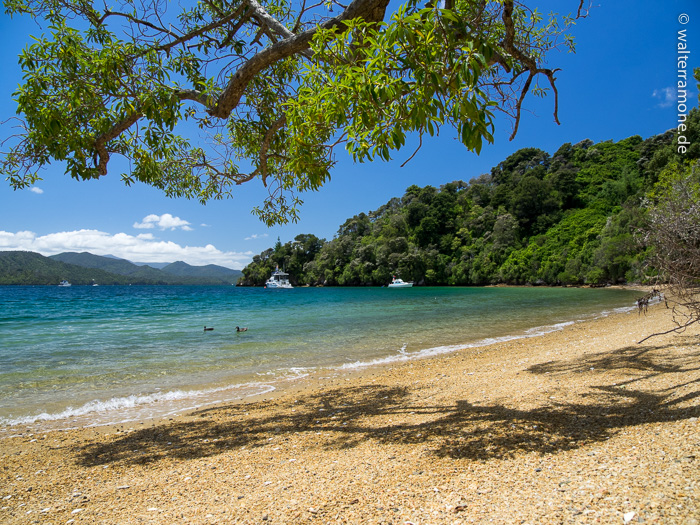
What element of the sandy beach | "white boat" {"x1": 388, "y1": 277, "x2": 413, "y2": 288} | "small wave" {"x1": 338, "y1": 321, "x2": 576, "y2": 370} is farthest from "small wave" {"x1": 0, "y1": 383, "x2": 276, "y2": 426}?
"white boat" {"x1": 388, "y1": 277, "x2": 413, "y2": 288}

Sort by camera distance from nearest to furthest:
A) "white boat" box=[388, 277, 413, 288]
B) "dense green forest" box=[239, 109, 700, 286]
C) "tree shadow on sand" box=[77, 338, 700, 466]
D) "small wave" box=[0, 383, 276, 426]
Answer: "tree shadow on sand" box=[77, 338, 700, 466] → "small wave" box=[0, 383, 276, 426] → "dense green forest" box=[239, 109, 700, 286] → "white boat" box=[388, 277, 413, 288]

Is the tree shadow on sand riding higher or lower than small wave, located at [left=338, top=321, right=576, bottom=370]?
higher

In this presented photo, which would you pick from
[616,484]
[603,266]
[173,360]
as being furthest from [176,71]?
[603,266]

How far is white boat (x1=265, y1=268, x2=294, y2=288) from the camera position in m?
100

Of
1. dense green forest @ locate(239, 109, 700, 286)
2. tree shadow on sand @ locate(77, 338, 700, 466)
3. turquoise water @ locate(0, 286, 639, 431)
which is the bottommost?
turquoise water @ locate(0, 286, 639, 431)

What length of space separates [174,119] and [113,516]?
4.02 m

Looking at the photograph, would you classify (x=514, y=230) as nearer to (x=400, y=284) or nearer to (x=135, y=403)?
(x=400, y=284)

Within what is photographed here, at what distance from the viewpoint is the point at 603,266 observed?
48594 mm

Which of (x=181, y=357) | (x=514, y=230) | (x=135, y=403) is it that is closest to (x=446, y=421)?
(x=135, y=403)

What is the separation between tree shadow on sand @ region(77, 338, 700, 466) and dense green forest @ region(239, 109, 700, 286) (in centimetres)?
4430

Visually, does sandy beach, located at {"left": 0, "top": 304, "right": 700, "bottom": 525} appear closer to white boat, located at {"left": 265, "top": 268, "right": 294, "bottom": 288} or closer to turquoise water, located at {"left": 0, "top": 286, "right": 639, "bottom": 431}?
turquoise water, located at {"left": 0, "top": 286, "right": 639, "bottom": 431}

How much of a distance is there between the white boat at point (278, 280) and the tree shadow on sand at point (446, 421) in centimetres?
9492

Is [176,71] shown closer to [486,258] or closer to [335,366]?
[335,366]

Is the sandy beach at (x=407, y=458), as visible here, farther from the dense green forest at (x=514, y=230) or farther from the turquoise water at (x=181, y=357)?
the dense green forest at (x=514, y=230)
